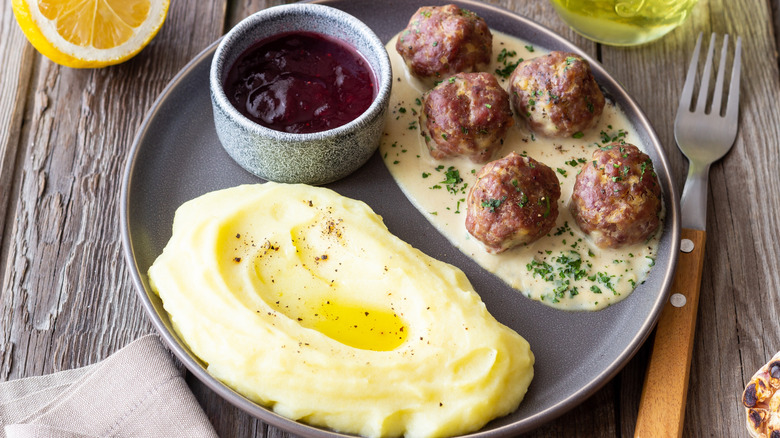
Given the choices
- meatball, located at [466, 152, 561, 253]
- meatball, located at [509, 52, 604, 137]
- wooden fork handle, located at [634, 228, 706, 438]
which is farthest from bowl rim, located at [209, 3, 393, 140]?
wooden fork handle, located at [634, 228, 706, 438]

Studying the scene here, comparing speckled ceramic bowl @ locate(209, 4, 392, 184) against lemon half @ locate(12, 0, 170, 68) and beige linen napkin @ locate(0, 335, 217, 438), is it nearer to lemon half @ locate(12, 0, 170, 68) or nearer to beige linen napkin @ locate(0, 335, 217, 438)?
lemon half @ locate(12, 0, 170, 68)

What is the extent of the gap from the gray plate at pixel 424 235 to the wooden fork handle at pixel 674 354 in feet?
0.65

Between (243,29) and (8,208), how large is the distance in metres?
1.97

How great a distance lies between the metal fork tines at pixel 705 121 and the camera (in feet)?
16.3

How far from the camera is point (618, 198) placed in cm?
419

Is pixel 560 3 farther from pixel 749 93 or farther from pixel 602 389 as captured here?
pixel 602 389

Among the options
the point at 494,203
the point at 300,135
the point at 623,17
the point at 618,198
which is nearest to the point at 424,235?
the point at 494,203

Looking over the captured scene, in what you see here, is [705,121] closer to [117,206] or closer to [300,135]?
[300,135]

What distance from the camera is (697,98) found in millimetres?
5281

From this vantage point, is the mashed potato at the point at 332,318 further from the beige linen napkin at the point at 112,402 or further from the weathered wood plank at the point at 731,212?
the weathered wood plank at the point at 731,212

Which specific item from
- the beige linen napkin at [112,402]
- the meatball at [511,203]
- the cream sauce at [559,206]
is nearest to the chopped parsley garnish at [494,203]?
the meatball at [511,203]

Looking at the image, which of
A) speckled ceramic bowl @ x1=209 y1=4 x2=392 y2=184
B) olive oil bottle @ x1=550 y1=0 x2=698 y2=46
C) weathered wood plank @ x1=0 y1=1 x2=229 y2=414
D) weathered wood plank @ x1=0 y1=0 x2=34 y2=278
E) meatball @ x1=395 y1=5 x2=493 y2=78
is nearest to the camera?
speckled ceramic bowl @ x1=209 y1=4 x2=392 y2=184

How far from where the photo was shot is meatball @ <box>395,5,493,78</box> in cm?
467

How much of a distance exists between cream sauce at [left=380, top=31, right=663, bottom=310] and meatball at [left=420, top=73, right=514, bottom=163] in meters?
0.21
